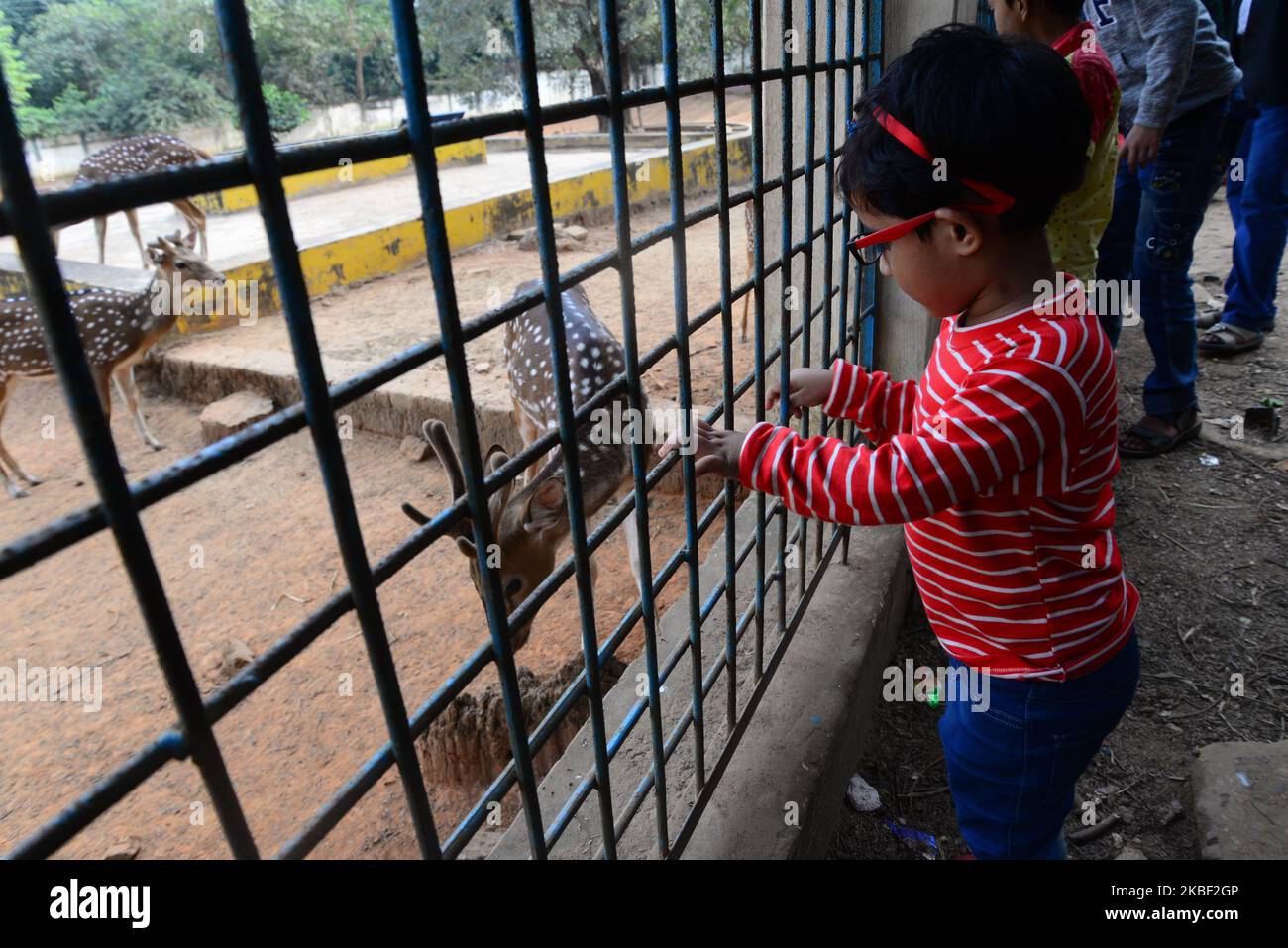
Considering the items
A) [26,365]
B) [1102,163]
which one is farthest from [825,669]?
[26,365]

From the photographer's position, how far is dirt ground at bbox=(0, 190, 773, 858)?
3004mm

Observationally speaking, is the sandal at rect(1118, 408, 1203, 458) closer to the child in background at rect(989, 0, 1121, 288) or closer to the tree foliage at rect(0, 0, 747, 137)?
the child in background at rect(989, 0, 1121, 288)

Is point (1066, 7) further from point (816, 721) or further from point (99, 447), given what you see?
point (99, 447)

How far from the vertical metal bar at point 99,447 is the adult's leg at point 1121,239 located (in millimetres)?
3539

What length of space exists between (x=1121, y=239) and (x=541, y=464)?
8.84 ft

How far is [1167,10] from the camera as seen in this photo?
8.92 feet

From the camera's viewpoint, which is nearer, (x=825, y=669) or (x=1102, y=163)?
(x=1102, y=163)

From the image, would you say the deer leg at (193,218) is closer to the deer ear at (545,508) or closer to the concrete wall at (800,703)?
the deer ear at (545,508)

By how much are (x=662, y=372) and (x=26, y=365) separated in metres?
3.93

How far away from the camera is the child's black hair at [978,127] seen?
1.12m

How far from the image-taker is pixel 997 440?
45.3 inches

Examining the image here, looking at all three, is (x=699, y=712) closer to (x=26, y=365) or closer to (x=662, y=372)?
(x=662, y=372)

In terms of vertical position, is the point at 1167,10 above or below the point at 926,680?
above

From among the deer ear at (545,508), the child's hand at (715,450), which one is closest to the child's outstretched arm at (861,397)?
the child's hand at (715,450)
